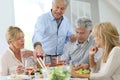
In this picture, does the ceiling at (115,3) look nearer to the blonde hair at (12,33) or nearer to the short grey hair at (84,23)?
the short grey hair at (84,23)

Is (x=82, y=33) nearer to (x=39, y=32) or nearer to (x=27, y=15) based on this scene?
(x=39, y=32)

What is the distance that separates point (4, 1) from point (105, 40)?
1.81m

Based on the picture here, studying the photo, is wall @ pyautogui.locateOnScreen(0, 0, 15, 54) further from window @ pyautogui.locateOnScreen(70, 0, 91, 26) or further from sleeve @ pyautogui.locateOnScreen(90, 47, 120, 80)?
sleeve @ pyautogui.locateOnScreen(90, 47, 120, 80)

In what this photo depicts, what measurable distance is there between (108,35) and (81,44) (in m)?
0.67

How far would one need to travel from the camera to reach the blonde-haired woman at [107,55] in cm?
186

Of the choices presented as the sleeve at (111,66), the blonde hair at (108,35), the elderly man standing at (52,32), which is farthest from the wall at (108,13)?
the sleeve at (111,66)

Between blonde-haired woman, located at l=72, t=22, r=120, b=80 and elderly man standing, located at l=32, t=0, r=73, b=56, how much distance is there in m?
0.70

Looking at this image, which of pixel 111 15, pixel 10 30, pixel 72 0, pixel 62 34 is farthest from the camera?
pixel 111 15

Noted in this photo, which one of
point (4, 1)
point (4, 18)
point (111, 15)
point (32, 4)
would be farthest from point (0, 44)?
point (111, 15)

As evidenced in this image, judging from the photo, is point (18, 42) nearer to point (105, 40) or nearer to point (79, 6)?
point (105, 40)

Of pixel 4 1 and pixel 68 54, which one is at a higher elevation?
pixel 4 1

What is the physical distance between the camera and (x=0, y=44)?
3246mm

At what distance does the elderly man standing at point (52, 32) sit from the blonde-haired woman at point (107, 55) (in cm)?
70

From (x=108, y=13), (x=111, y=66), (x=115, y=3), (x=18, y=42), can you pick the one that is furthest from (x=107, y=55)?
(x=108, y=13)
